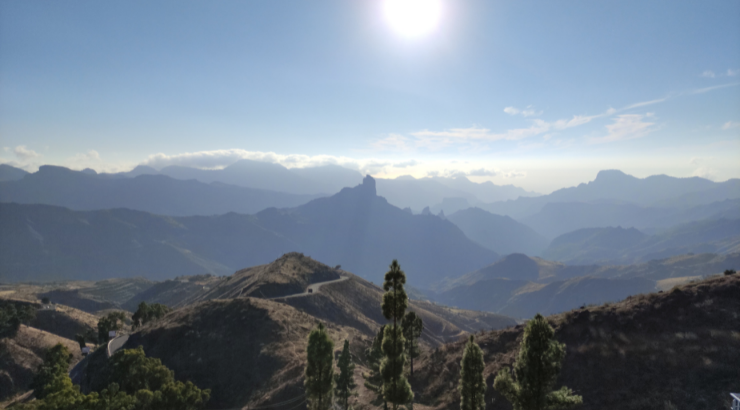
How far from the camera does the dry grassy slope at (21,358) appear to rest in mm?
61656

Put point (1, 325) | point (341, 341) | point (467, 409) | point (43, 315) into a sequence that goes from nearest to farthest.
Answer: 1. point (467, 409)
2. point (341, 341)
3. point (1, 325)
4. point (43, 315)

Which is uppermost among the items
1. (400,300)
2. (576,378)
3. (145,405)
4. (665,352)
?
(400,300)

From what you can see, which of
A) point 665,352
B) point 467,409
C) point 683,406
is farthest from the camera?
point 665,352

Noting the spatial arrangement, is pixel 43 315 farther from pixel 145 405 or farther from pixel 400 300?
pixel 400 300

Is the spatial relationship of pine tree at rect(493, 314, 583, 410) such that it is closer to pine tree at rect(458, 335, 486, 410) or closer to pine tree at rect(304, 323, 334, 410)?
pine tree at rect(458, 335, 486, 410)

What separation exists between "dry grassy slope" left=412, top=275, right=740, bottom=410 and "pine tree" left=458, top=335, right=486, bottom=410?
47.6 ft

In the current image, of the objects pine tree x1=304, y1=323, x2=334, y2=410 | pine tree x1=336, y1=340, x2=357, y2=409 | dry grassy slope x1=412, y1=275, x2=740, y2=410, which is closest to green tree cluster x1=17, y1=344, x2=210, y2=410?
pine tree x1=336, y1=340, x2=357, y2=409

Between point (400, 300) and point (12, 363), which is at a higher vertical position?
point (400, 300)

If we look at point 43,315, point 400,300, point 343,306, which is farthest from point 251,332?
point 43,315

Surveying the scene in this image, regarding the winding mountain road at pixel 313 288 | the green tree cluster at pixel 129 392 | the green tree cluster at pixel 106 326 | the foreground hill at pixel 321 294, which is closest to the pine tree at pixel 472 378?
the green tree cluster at pixel 129 392

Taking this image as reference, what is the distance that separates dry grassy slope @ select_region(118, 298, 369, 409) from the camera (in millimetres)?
49969

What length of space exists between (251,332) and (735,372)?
6566 centimetres

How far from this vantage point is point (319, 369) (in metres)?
23.8

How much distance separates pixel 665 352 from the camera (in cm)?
2866
